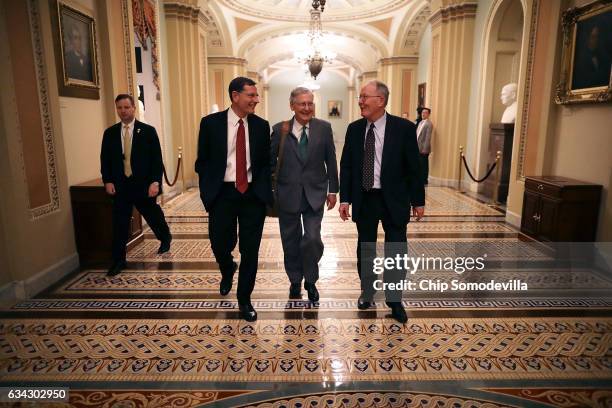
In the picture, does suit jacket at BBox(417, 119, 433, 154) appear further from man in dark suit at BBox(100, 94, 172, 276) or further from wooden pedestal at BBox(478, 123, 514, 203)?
man in dark suit at BBox(100, 94, 172, 276)

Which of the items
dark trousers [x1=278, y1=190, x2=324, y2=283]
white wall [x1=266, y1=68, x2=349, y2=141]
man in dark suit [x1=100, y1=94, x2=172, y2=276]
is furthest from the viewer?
white wall [x1=266, y1=68, x2=349, y2=141]

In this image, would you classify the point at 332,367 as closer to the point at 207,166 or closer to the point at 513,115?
the point at 207,166

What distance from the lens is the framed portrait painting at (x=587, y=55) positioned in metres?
4.25

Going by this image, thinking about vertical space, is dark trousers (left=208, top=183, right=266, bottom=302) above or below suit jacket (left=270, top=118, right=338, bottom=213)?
below

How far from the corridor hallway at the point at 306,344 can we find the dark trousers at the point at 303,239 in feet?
1.04

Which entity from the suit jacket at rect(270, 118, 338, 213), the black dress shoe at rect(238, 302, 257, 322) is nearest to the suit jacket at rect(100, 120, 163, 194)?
the suit jacket at rect(270, 118, 338, 213)

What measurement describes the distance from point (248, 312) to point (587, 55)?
4529mm

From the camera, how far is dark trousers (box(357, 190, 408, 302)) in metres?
2.95

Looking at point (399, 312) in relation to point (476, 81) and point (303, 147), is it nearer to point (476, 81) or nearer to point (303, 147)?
point (303, 147)

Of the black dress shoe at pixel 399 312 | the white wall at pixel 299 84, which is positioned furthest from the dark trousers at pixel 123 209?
the white wall at pixel 299 84

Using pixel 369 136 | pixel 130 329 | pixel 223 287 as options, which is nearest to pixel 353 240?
pixel 223 287

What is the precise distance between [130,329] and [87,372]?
1.73 feet

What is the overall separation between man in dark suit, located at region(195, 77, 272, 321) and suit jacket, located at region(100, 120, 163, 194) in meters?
1.39

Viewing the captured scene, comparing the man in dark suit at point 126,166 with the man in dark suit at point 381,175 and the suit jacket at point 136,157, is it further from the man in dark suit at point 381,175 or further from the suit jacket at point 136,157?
the man in dark suit at point 381,175
